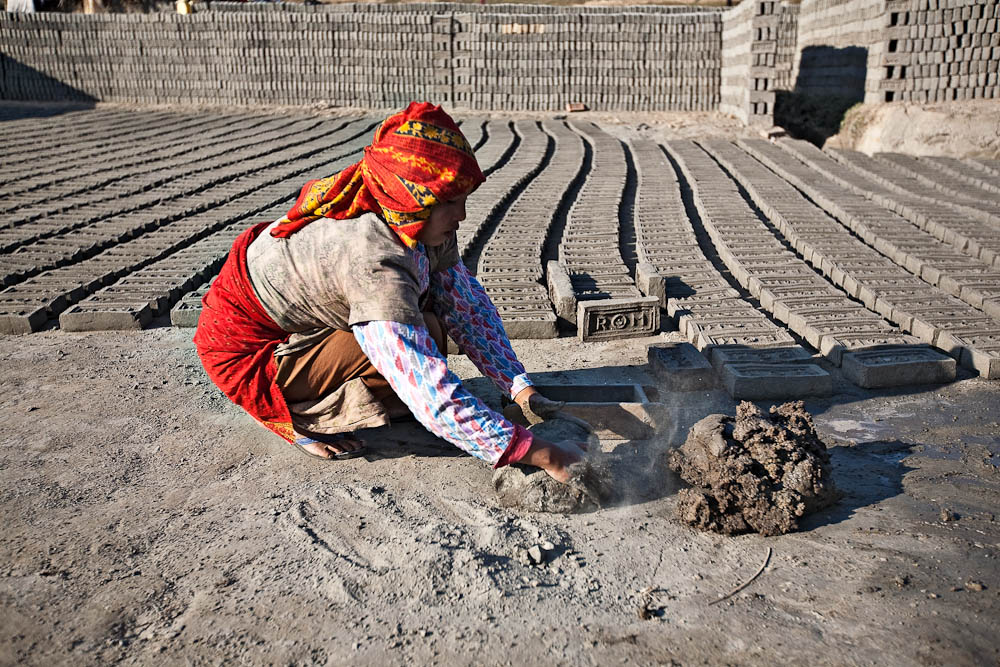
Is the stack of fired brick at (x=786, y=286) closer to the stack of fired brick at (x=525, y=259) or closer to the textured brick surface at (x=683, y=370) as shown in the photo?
the textured brick surface at (x=683, y=370)

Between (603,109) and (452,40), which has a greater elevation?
(452,40)

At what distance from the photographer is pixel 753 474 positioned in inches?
95.3

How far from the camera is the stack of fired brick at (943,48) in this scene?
9875 millimetres

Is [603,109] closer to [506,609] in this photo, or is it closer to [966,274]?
[966,274]

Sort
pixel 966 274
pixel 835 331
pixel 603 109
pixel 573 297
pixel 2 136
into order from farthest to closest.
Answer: pixel 603 109 → pixel 2 136 → pixel 966 274 → pixel 573 297 → pixel 835 331

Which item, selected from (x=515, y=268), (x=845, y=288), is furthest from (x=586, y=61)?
(x=845, y=288)

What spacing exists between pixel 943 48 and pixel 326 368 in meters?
10.6

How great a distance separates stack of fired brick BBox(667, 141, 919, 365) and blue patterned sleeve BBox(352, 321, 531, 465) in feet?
7.30

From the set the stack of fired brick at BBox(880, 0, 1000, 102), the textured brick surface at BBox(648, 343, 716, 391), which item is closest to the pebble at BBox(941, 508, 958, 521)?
the textured brick surface at BBox(648, 343, 716, 391)

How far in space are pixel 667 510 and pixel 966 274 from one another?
11.4 feet

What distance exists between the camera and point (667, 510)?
2506 millimetres

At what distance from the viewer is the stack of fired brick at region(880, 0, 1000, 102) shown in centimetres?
988

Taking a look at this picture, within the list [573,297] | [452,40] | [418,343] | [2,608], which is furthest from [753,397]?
[452,40]

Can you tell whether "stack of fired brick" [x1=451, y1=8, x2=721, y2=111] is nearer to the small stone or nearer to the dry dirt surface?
the dry dirt surface
